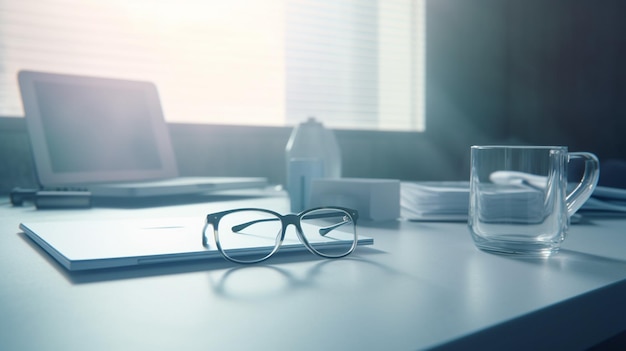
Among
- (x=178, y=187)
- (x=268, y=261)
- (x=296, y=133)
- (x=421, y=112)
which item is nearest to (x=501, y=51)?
(x=421, y=112)

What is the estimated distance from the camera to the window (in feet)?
4.99

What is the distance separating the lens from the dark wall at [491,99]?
1802mm

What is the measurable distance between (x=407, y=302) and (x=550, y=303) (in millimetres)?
100

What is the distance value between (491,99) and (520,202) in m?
2.03

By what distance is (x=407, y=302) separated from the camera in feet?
1.17

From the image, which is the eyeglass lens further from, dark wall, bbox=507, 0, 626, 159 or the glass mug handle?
dark wall, bbox=507, 0, 626, 159

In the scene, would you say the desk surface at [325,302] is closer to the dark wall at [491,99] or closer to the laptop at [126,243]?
the laptop at [126,243]

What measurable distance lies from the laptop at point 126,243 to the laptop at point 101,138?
410mm

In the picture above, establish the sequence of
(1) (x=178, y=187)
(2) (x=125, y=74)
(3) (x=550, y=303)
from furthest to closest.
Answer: (2) (x=125, y=74) → (1) (x=178, y=187) → (3) (x=550, y=303)

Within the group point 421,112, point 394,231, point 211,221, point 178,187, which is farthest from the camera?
point 421,112

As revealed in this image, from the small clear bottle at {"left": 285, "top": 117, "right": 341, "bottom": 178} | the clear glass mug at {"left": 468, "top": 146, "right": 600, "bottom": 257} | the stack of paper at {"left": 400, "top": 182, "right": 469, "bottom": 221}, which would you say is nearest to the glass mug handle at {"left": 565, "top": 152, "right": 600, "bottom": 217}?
the clear glass mug at {"left": 468, "top": 146, "right": 600, "bottom": 257}

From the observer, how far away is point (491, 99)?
241cm

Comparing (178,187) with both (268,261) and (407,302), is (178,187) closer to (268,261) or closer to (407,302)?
(268,261)

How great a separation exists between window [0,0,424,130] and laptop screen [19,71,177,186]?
0.30m
